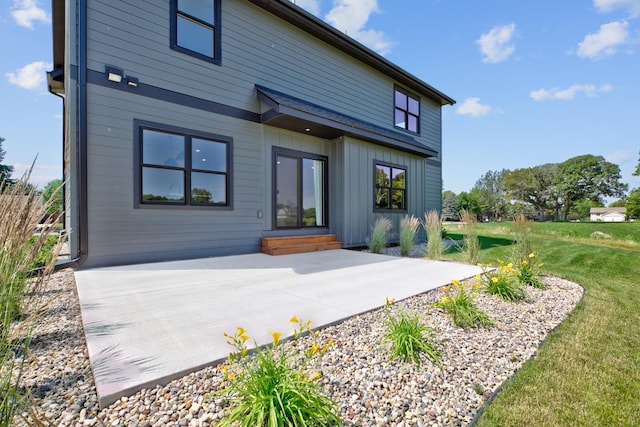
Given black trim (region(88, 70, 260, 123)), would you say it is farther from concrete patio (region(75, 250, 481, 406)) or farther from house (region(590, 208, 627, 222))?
house (region(590, 208, 627, 222))

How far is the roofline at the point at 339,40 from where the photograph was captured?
633cm

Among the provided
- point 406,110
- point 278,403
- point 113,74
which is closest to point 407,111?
point 406,110

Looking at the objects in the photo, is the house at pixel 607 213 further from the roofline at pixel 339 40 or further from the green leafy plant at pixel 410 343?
the green leafy plant at pixel 410 343

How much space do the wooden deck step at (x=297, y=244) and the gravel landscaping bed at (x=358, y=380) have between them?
141 inches

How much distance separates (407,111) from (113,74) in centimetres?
896

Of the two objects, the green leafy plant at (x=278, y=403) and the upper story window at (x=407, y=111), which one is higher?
the upper story window at (x=407, y=111)

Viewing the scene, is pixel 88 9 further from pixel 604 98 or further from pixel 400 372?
pixel 604 98

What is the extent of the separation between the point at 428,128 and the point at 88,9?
34.3 feet

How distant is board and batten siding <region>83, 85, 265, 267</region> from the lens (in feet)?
14.6

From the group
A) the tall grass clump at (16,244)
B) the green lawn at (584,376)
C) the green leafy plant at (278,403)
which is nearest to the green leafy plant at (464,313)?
the green lawn at (584,376)

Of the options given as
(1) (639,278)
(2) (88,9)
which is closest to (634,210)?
(1) (639,278)

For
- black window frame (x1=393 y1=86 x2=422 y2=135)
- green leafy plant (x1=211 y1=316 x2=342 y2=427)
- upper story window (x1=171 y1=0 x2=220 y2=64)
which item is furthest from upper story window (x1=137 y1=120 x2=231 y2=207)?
black window frame (x1=393 y1=86 x2=422 y2=135)

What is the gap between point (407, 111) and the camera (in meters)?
10.3

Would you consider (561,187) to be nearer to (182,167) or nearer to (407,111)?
(407,111)
